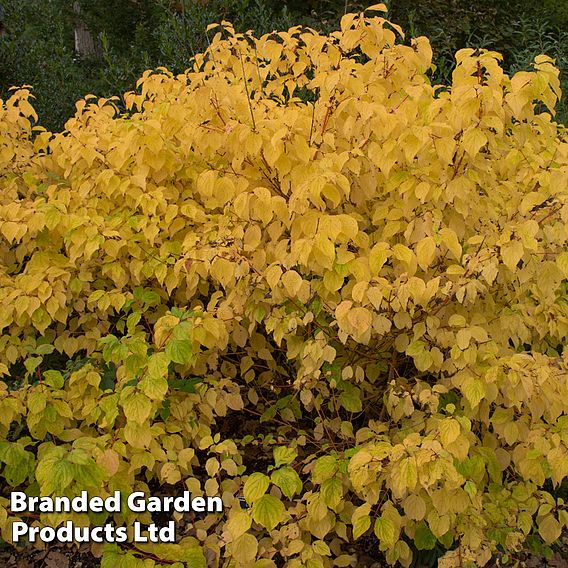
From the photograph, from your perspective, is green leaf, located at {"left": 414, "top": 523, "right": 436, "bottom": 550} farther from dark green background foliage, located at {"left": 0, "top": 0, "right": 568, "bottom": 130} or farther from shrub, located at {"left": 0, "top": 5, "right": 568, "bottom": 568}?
dark green background foliage, located at {"left": 0, "top": 0, "right": 568, "bottom": 130}

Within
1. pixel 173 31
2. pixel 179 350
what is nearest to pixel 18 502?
pixel 179 350

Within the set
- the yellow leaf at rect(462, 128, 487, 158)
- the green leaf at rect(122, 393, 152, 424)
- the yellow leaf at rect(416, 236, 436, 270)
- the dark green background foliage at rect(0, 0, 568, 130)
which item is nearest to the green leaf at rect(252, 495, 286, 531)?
the green leaf at rect(122, 393, 152, 424)

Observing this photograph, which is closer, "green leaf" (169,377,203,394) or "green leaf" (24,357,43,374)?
"green leaf" (24,357,43,374)

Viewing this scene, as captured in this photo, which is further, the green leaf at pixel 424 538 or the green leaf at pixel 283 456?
the green leaf at pixel 424 538

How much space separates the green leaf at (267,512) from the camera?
5.37ft

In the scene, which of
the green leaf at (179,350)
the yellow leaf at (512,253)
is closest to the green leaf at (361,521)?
the green leaf at (179,350)

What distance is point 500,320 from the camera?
2.01 metres

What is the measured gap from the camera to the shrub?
1755 millimetres

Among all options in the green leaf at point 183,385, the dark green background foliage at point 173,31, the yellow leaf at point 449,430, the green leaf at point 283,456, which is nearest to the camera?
the yellow leaf at point 449,430

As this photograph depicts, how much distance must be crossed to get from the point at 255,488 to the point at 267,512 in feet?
0.20

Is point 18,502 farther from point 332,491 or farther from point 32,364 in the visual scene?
point 332,491

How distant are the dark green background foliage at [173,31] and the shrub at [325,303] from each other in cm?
277

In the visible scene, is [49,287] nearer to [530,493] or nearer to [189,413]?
[189,413]

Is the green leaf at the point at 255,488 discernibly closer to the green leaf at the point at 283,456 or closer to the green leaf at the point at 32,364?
the green leaf at the point at 283,456
